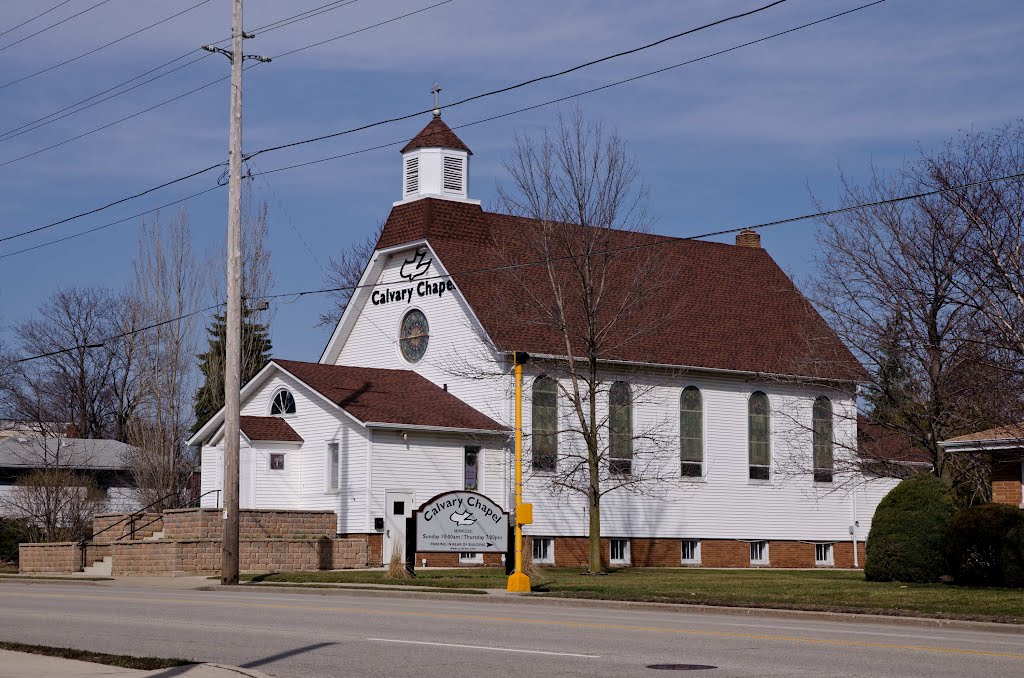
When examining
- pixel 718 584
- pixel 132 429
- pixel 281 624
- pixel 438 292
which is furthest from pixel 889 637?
pixel 132 429

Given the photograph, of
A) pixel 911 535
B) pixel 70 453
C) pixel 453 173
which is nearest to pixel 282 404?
pixel 453 173

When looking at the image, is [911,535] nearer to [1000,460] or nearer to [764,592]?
[1000,460]

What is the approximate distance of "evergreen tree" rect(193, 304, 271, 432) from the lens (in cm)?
5550

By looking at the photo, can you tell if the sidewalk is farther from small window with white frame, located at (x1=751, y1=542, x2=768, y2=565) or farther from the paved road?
small window with white frame, located at (x1=751, y1=542, x2=768, y2=565)

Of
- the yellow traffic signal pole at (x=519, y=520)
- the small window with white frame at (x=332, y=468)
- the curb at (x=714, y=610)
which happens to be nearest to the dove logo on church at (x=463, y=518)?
the curb at (x=714, y=610)

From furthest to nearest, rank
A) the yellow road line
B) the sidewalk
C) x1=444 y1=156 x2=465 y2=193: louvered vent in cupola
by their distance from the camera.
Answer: x1=444 y1=156 x2=465 y2=193: louvered vent in cupola < the yellow road line < the sidewalk

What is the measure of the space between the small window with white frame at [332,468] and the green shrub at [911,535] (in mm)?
16507

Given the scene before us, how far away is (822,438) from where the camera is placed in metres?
46.8

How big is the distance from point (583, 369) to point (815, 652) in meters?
28.5

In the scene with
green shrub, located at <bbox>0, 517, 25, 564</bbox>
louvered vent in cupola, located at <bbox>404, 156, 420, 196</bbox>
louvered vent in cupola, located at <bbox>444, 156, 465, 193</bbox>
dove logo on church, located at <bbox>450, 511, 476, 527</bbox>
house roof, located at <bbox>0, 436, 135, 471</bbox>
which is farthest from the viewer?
house roof, located at <bbox>0, 436, 135, 471</bbox>

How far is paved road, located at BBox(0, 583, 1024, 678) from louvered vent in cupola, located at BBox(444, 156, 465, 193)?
Answer: 2411 centimetres

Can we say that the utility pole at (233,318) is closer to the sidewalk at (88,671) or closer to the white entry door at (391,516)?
the white entry door at (391,516)

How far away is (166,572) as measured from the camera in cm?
3644

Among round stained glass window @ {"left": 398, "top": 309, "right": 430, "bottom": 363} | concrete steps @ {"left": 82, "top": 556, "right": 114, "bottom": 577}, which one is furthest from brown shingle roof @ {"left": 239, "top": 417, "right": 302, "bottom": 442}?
concrete steps @ {"left": 82, "top": 556, "right": 114, "bottom": 577}
